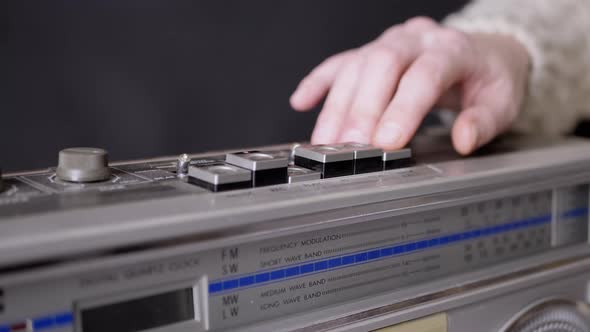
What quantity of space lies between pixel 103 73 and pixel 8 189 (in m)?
0.63

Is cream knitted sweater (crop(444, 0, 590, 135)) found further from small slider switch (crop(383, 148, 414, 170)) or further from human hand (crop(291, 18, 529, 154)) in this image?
small slider switch (crop(383, 148, 414, 170))

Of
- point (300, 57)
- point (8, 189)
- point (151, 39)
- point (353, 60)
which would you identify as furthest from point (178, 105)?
point (8, 189)

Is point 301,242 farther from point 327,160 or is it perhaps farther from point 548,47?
point 548,47

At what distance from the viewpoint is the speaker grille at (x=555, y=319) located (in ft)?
1.88

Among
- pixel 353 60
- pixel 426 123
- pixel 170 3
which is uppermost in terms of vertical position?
pixel 170 3

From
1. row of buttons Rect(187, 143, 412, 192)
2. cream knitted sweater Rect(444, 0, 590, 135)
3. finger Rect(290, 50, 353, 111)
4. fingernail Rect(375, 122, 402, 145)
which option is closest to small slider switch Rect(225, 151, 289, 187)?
row of buttons Rect(187, 143, 412, 192)

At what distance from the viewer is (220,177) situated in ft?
1.45

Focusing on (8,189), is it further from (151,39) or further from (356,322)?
(151,39)

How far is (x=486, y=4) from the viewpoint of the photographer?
3.12 ft

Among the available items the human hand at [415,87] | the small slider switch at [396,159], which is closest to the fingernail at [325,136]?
the human hand at [415,87]

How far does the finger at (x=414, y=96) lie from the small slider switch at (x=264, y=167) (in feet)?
0.42

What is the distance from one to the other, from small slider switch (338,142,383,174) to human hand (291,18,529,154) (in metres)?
0.05

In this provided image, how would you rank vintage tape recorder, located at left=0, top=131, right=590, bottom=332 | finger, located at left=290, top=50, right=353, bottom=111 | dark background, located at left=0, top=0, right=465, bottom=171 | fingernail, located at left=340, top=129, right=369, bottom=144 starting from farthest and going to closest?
dark background, located at left=0, top=0, right=465, bottom=171 < finger, located at left=290, top=50, right=353, bottom=111 < fingernail, located at left=340, top=129, right=369, bottom=144 < vintage tape recorder, located at left=0, top=131, right=590, bottom=332

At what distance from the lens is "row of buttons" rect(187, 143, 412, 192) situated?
1.48 ft
